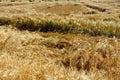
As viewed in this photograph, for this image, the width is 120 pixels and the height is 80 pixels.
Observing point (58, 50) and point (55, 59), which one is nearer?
point (55, 59)

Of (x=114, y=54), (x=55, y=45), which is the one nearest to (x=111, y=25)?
(x=55, y=45)

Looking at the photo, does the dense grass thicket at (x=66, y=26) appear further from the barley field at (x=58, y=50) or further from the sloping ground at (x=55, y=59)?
the sloping ground at (x=55, y=59)

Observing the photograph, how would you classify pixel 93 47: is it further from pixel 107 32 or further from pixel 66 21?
pixel 66 21

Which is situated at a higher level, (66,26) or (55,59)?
(55,59)

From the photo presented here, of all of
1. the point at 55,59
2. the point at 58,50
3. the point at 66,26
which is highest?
the point at 55,59

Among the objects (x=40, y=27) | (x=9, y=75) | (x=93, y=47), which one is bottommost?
(x=40, y=27)

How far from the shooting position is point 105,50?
343 inches

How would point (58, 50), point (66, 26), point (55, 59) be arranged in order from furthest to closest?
point (66, 26) < point (58, 50) < point (55, 59)

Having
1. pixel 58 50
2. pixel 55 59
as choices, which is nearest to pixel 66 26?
pixel 58 50

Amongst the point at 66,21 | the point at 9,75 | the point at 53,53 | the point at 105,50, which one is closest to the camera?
the point at 9,75

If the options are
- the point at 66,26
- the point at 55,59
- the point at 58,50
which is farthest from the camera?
the point at 66,26

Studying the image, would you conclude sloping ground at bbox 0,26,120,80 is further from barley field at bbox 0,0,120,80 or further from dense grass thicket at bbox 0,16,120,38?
dense grass thicket at bbox 0,16,120,38

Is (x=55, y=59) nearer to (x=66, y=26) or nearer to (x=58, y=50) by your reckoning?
(x=58, y=50)

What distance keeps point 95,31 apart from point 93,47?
16.0ft
